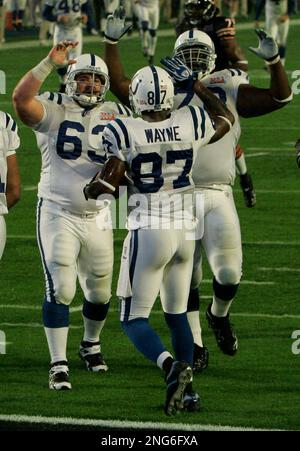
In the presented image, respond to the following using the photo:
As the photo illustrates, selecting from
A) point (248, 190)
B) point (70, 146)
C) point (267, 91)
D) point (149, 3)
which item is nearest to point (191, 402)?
point (70, 146)

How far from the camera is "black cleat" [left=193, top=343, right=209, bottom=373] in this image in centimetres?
852

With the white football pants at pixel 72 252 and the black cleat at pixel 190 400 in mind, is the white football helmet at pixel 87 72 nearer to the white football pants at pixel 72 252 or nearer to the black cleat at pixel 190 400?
the white football pants at pixel 72 252

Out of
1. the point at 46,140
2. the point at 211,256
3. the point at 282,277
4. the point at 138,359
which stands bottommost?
the point at 282,277

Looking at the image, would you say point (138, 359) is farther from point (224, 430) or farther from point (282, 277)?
point (282, 277)

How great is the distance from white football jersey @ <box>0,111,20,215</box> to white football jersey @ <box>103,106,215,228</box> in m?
0.90

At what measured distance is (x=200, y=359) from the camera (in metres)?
8.54

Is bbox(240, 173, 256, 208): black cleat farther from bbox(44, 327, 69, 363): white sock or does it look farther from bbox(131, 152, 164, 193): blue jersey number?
bbox(131, 152, 164, 193): blue jersey number

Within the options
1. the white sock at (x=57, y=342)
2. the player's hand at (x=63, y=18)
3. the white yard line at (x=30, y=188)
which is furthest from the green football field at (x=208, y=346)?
the player's hand at (x=63, y=18)

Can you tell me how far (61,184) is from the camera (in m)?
8.40

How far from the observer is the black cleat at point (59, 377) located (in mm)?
8086

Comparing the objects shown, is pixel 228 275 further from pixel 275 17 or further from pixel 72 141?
pixel 275 17

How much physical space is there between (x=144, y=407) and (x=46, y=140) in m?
1.61

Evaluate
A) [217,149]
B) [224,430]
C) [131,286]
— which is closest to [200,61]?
[217,149]
